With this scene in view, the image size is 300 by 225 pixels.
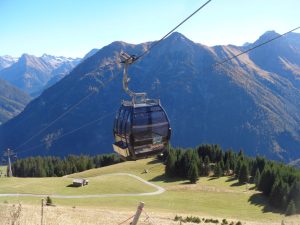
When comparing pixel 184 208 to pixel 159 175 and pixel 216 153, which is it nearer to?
pixel 159 175

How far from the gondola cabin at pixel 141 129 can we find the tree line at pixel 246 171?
57.0 meters

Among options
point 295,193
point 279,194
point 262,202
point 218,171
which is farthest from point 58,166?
point 295,193

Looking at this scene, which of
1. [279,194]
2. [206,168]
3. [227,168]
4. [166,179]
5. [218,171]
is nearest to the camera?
[279,194]

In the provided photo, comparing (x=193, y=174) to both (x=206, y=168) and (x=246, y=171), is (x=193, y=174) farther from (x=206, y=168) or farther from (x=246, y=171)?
(x=246, y=171)

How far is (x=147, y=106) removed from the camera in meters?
26.7

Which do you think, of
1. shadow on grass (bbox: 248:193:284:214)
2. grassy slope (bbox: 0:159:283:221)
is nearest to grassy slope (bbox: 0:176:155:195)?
grassy slope (bbox: 0:159:283:221)

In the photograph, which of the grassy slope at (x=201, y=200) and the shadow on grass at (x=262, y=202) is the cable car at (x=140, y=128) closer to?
the grassy slope at (x=201, y=200)

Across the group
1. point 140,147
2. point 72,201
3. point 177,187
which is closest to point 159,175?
point 177,187

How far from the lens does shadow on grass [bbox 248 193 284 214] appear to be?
260 ft

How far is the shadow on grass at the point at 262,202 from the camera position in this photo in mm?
79381

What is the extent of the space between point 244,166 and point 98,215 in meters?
60.1

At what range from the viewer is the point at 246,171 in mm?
100125

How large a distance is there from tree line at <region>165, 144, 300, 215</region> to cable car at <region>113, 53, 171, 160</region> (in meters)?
57.1

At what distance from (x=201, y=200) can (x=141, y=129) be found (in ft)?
192
